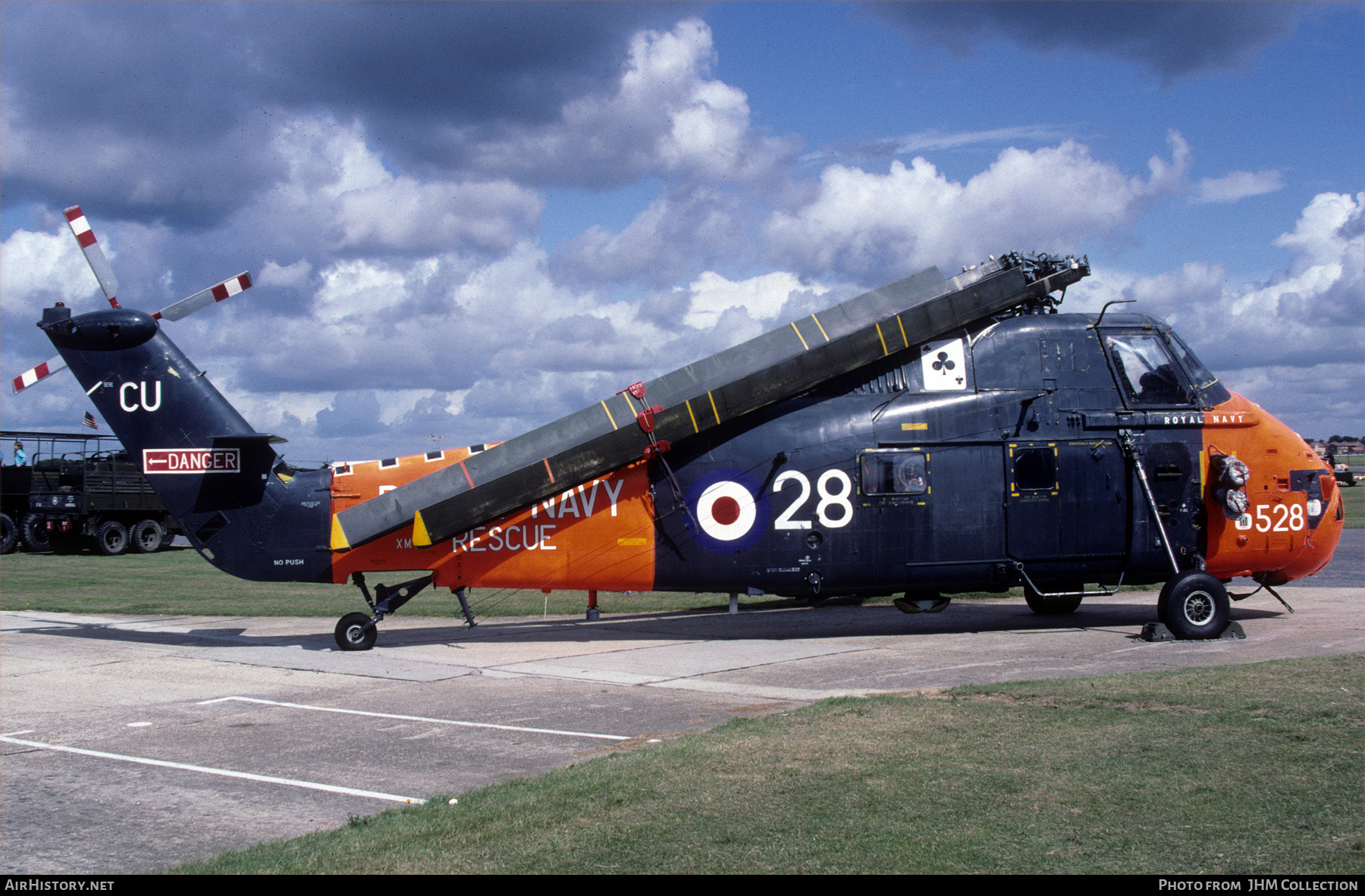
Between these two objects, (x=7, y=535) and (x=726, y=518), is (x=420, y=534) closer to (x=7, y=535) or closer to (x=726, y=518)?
(x=726, y=518)

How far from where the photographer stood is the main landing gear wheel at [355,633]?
13961mm

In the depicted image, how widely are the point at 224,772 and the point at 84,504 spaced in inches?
1280

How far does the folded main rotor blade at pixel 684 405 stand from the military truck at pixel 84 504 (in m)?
27.6

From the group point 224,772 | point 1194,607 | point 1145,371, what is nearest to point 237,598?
point 224,772

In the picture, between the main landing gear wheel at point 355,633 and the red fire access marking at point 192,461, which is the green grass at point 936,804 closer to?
the main landing gear wheel at point 355,633

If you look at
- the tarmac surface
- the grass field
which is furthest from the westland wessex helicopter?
the grass field

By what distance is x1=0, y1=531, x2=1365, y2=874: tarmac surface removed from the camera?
7.29m

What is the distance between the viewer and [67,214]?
1377 cm

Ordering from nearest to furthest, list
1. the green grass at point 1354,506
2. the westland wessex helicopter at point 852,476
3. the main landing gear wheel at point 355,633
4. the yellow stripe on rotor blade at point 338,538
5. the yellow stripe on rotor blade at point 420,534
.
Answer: the yellow stripe on rotor blade at point 420,534, the yellow stripe on rotor blade at point 338,538, the westland wessex helicopter at point 852,476, the main landing gear wheel at point 355,633, the green grass at point 1354,506

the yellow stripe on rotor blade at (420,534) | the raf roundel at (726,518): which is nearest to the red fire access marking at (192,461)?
the yellow stripe on rotor blade at (420,534)

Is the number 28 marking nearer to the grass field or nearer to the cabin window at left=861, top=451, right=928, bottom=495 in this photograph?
the cabin window at left=861, top=451, right=928, bottom=495

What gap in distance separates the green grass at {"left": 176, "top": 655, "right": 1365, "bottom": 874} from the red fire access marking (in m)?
8.73

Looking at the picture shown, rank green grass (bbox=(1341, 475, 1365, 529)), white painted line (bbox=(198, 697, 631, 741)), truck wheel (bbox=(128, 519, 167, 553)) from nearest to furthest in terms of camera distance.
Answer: white painted line (bbox=(198, 697, 631, 741))
green grass (bbox=(1341, 475, 1365, 529))
truck wheel (bbox=(128, 519, 167, 553))

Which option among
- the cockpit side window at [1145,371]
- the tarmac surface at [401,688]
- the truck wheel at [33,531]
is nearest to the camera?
the tarmac surface at [401,688]
